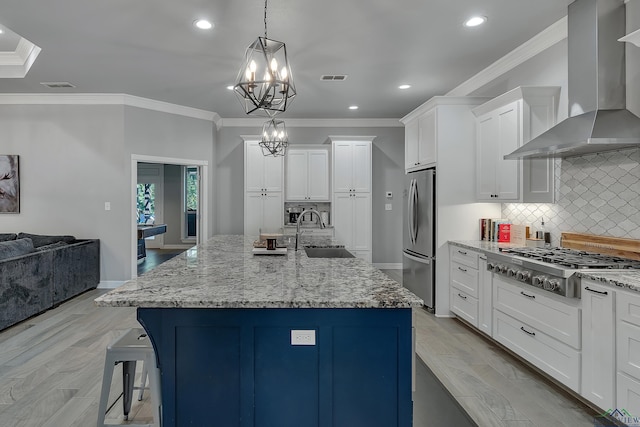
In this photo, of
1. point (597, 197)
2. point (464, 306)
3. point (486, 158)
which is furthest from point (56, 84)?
point (597, 197)

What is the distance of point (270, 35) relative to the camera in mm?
3469

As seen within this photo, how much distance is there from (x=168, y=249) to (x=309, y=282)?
31.8 feet

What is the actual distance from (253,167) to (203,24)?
330cm

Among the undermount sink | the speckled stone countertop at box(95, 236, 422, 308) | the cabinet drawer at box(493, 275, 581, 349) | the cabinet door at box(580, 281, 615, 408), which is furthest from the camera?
the undermount sink

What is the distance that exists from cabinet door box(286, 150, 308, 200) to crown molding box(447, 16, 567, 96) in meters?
2.83

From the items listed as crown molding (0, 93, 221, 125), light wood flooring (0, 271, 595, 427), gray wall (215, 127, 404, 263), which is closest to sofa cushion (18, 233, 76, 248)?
light wood flooring (0, 271, 595, 427)

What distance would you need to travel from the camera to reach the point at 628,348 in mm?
2002

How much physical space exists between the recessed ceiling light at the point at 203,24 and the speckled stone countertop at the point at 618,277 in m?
3.46

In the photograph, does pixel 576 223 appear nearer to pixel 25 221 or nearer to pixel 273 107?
pixel 273 107

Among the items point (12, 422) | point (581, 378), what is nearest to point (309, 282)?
point (581, 378)

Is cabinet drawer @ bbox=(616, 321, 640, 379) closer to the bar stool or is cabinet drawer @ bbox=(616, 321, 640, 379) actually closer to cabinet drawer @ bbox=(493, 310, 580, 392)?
cabinet drawer @ bbox=(493, 310, 580, 392)

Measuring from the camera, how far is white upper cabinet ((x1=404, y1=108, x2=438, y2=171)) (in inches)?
170

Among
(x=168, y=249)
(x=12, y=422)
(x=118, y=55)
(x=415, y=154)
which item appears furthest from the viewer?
(x=168, y=249)

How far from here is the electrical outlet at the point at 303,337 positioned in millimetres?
1568
